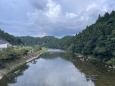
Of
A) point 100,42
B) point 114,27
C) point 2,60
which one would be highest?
point 114,27

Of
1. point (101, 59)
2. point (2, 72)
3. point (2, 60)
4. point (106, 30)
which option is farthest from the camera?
point (106, 30)

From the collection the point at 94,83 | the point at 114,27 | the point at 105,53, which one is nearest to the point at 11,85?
the point at 94,83

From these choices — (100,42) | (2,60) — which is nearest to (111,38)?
(100,42)

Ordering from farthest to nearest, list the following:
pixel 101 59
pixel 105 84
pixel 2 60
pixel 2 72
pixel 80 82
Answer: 1. pixel 101 59
2. pixel 2 60
3. pixel 2 72
4. pixel 80 82
5. pixel 105 84

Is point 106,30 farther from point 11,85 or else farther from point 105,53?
point 11,85

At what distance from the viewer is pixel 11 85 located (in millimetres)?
38594

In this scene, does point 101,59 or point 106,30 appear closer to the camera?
point 101,59

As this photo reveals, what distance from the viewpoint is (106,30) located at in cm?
7950

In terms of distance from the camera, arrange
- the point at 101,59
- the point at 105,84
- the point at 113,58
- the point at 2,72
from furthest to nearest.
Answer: the point at 101,59 < the point at 113,58 < the point at 2,72 < the point at 105,84

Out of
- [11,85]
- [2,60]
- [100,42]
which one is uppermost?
[100,42]

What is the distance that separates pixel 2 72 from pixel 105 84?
20226mm

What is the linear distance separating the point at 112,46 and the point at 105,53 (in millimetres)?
3970

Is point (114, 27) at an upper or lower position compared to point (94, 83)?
upper

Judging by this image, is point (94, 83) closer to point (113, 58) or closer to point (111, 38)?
point (113, 58)
